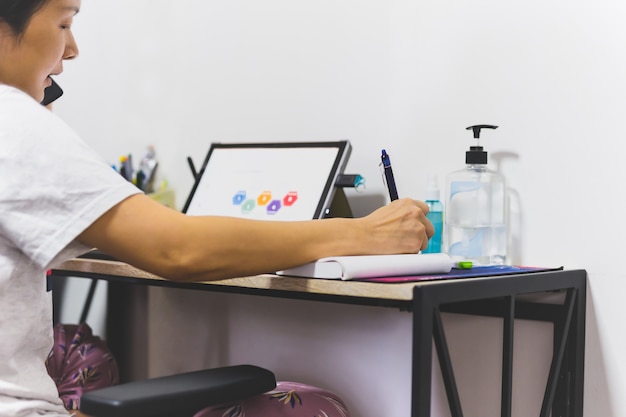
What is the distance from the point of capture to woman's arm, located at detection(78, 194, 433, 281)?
0.98 meters

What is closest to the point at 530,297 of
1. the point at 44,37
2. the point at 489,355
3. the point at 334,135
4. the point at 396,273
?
the point at 489,355

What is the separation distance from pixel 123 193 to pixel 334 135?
0.82m

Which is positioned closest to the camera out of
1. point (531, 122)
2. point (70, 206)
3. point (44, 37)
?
point (70, 206)

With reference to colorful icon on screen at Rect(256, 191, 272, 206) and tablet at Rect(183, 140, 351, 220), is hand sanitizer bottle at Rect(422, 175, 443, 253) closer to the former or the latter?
tablet at Rect(183, 140, 351, 220)

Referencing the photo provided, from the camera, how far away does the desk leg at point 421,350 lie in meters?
1.03

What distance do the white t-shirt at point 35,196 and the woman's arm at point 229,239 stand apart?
0.09 ft

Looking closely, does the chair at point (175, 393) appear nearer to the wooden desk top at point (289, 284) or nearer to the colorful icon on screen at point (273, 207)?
the wooden desk top at point (289, 284)

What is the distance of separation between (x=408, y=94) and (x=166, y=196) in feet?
2.21

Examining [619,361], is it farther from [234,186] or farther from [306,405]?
[234,186]

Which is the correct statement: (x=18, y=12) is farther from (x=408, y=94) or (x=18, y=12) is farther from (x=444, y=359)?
(x=408, y=94)

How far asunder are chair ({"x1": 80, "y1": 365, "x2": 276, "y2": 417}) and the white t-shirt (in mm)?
131

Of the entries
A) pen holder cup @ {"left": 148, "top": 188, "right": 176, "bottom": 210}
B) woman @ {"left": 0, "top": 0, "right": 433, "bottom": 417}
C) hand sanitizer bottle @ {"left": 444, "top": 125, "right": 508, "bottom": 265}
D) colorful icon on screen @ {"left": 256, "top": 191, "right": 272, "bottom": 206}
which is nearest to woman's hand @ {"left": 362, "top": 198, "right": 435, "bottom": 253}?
woman @ {"left": 0, "top": 0, "right": 433, "bottom": 417}

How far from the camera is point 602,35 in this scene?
138cm

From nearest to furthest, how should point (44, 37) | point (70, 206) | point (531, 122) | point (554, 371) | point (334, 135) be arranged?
1. point (70, 206)
2. point (44, 37)
3. point (554, 371)
4. point (531, 122)
5. point (334, 135)
